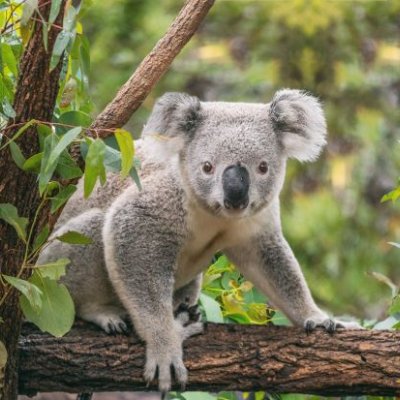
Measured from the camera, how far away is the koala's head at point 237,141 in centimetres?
363

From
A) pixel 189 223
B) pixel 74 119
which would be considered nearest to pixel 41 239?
pixel 74 119

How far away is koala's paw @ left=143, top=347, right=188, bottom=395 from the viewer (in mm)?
3428

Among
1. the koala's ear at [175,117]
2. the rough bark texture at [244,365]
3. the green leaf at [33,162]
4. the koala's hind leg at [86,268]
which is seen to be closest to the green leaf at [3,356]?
the rough bark texture at [244,365]

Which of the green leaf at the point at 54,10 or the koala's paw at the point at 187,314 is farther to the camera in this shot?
the koala's paw at the point at 187,314

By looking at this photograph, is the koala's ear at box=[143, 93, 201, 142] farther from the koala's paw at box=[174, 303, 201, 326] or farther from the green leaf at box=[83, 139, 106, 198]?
the green leaf at box=[83, 139, 106, 198]

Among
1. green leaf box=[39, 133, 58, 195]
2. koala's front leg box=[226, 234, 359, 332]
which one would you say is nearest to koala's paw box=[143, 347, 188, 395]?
koala's front leg box=[226, 234, 359, 332]

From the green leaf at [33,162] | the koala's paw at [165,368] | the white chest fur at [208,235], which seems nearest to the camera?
the green leaf at [33,162]

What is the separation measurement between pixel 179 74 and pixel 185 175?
13.4 ft

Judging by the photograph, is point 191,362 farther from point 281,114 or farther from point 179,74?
point 179,74

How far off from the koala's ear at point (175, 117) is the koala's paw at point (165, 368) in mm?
927

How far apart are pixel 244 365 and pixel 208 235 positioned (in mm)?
608

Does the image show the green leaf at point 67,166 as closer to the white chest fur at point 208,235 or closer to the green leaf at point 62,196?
the green leaf at point 62,196

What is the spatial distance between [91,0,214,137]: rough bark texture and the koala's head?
0.27 m

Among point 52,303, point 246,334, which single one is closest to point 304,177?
point 246,334
